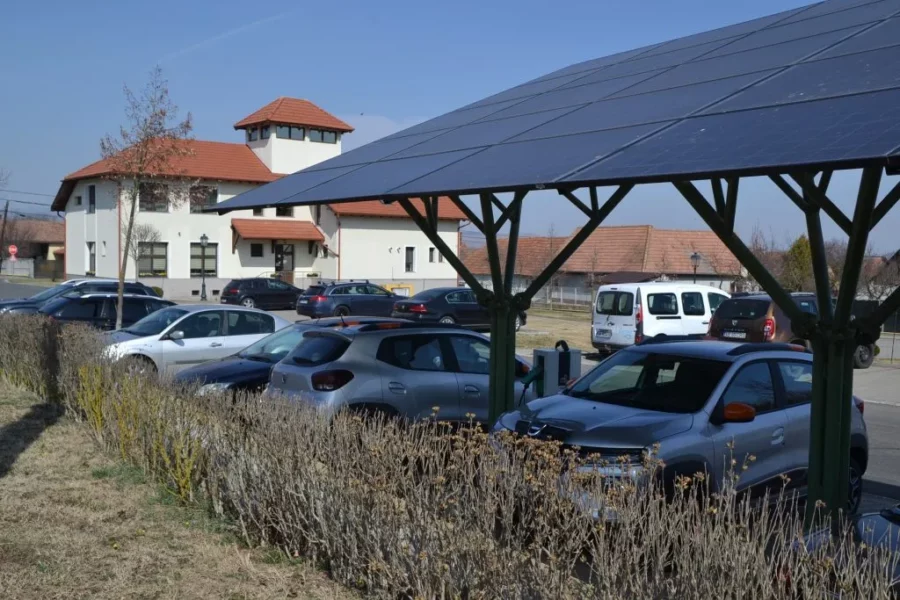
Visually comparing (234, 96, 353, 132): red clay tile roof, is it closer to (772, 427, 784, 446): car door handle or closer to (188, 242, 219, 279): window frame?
(188, 242, 219, 279): window frame

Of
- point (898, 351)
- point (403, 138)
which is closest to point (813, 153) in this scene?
point (403, 138)

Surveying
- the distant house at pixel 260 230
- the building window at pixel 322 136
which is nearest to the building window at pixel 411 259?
the distant house at pixel 260 230

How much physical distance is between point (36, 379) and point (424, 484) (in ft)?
29.6

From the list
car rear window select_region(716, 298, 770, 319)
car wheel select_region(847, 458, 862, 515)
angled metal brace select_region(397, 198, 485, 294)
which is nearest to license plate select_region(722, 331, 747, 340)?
car rear window select_region(716, 298, 770, 319)

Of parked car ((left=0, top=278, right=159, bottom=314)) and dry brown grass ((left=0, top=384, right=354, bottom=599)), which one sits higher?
parked car ((left=0, top=278, right=159, bottom=314))

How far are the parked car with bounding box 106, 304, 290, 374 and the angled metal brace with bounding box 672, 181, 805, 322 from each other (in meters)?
10.3

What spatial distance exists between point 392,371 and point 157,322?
738 centimetres

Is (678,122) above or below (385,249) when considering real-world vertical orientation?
below

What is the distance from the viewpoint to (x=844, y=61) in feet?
24.2

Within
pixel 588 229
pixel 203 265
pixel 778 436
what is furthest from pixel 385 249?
pixel 778 436

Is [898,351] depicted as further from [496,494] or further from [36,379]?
[496,494]

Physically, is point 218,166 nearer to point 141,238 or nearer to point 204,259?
point 204,259

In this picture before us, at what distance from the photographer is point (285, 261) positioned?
2156 inches

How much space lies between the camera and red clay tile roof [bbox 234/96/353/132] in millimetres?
55812
